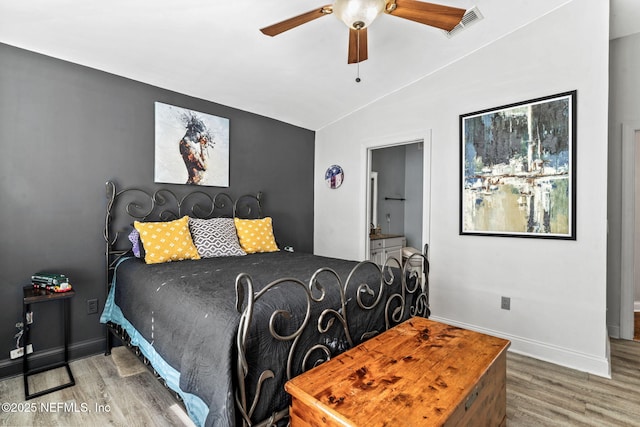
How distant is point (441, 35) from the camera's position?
9.32 ft

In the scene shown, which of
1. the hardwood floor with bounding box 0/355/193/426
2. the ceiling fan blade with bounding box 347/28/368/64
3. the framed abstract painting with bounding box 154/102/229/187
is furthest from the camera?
the framed abstract painting with bounding box 154/102/229/187

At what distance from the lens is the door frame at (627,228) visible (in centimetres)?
296

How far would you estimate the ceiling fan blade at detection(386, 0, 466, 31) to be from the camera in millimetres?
1765

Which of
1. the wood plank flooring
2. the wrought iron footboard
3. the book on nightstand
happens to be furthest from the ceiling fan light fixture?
the book on nightstand

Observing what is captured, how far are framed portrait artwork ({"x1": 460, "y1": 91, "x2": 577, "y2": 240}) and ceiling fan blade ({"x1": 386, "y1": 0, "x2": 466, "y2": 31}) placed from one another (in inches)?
54.5

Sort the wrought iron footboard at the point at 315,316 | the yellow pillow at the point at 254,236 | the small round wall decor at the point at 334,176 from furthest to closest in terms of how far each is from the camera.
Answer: the small round wall decor at the point at 334,176
the yellow pillow at the point at 254,236
the wrought iron footboard at the point at 315,316

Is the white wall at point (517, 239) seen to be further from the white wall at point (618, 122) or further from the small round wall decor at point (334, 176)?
the white wall at point (618, 122)

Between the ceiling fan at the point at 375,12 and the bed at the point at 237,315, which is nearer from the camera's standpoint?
the bed at the point at 237,315

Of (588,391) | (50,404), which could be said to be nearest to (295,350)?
(50,404)

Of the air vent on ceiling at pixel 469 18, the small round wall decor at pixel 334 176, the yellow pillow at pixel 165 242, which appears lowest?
the yellow pillow at pixel 165 242

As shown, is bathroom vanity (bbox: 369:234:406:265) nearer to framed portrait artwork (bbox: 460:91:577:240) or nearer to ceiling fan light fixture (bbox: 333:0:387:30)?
framed portrait artwork (bbox: 460:91:577:240)

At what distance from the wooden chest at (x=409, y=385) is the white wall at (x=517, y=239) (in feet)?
4.59

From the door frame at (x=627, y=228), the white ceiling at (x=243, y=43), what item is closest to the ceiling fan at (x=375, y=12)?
the white ceiling at (x=243, y=43)

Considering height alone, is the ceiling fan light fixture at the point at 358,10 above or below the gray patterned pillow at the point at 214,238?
above
